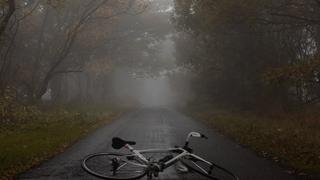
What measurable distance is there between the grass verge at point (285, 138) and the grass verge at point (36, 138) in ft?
20.9

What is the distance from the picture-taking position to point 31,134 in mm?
21391

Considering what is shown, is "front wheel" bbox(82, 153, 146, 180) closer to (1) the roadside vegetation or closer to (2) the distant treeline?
(1) the roadside vegetation

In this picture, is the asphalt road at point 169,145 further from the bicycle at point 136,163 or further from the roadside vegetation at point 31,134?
the bicycle at point 136,163

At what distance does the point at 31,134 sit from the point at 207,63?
21129 millimetres

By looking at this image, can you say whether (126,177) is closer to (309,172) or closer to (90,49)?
(309,172)

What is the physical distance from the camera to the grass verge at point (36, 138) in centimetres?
1406

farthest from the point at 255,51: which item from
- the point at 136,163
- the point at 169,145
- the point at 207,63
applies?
the point at 136,163

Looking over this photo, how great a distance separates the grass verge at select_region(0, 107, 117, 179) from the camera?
46.1ft

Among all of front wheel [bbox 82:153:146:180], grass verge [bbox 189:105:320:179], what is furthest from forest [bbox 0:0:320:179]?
front wheel [bbox 82:153:146:180]

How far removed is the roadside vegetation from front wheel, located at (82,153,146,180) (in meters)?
2.56

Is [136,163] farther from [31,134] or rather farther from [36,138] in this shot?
[31,134]

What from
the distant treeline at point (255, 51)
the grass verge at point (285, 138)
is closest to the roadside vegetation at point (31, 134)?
the grass verge at point (285, 138)

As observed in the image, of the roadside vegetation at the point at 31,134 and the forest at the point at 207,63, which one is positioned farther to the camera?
the forest at the point at 207,63

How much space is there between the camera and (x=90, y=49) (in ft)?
159
